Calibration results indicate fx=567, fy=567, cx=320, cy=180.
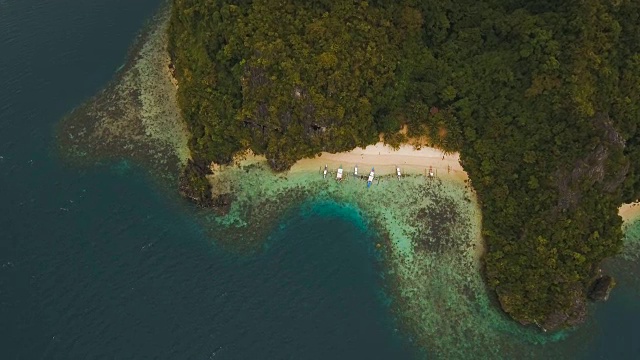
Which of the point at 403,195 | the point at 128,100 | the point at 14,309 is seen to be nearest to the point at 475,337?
the point at 403,195

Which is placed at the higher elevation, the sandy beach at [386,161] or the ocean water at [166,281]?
the sandy beach at [386,161]

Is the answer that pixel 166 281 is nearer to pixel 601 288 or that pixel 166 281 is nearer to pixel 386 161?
pixel 386 161

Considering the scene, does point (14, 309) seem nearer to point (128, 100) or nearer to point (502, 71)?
point (128, 100)

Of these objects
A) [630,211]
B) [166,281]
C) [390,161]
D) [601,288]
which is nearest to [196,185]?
[166,281]

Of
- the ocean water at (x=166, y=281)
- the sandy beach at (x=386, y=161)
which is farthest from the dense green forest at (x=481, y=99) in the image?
the ocean water at (x=166, y=281)

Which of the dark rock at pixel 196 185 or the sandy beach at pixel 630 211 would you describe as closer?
the sandy beach at pixel 630 211

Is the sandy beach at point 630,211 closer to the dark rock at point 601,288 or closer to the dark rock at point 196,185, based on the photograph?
the dark rock at point 601,288
